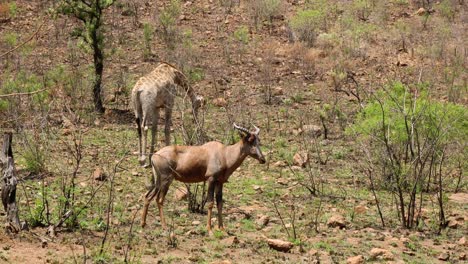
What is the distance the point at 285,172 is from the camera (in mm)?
11766

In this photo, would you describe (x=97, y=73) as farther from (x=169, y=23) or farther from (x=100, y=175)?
(x=169, y=23)

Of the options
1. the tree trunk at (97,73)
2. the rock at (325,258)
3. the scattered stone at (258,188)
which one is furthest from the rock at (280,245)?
the tree trunk at (97,73)

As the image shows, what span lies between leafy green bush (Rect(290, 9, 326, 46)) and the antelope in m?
13.3

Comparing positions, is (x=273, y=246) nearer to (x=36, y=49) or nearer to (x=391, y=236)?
(x=391, y=236)

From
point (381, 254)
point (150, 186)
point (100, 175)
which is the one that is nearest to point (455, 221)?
point (381, 254)

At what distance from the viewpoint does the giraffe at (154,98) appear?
38.4 feet

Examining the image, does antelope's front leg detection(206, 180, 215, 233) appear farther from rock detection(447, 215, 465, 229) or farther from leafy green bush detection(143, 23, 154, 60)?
leafy green bush detection(143, 23, 154, 60)

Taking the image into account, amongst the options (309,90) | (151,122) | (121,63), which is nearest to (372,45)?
(309,90)

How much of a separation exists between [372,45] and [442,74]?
292 cm

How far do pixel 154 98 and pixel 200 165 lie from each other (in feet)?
12.6

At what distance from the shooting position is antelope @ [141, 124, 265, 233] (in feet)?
26.7

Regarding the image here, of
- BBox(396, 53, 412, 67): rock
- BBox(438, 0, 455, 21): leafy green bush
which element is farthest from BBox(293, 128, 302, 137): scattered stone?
BBox(438, 0, 455, 21): leafy green bush

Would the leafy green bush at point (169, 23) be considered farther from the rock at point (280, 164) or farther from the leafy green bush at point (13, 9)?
the rock at point (280, 164)

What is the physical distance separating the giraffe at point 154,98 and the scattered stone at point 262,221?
3.16 m
